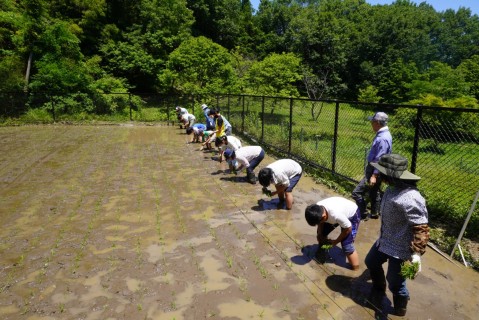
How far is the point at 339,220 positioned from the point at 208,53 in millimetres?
21463

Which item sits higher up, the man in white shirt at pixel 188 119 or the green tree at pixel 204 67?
the green tree at pixel 204 67

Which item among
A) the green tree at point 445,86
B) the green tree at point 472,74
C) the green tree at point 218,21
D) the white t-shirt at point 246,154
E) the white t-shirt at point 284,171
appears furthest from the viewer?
the green tree at point 218,21

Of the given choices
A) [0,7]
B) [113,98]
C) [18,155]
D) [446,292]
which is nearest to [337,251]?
[446,292]

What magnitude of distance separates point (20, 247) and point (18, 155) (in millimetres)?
7321

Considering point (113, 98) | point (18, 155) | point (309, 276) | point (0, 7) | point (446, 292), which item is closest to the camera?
point (446, 292)

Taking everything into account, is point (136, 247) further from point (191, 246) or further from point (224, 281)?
point (224, 281)

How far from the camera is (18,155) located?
10.7 m

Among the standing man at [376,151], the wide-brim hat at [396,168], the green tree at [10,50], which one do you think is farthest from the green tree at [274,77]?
the wide-brim hat at [396,168]

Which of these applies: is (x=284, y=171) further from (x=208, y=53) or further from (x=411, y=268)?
(x=208, y=53)

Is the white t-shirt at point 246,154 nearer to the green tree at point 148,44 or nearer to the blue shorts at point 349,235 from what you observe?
the blue shorts at point 349,235

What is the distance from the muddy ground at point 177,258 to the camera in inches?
136

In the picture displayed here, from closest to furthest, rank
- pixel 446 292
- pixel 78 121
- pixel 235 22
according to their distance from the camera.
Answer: pixel 446 292
pixel 78 121
pixel 235 22

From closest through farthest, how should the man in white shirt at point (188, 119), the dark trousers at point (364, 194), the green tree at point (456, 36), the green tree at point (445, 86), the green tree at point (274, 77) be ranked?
the dark trousers at point (364, 194) < the man in white shirt at point (188, 119) < the green tree at point (274, 77) < the green tree at point (445, 86) < the green tree at point (456, 36)

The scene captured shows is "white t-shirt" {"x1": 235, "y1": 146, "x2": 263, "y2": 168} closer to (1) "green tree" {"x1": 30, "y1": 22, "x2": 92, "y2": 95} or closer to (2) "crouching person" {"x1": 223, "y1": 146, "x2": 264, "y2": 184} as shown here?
(2) "crouching person" {"x1": 223, "y1": 146, "x2": 264, "y2": 184}
